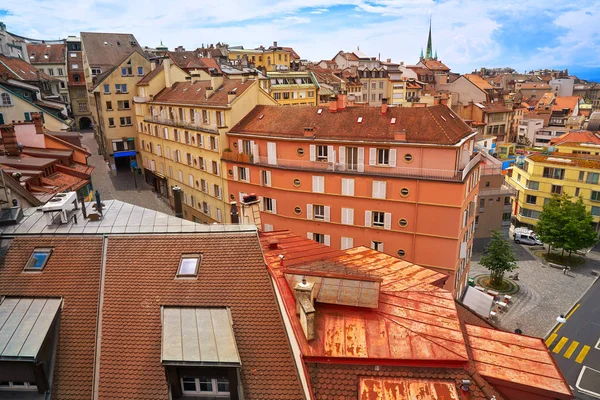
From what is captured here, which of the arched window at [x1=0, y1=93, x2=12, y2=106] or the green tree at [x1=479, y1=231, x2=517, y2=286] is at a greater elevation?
the arched window at [x1=0, y1=93, x2=12, y2=106]

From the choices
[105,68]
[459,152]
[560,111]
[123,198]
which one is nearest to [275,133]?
[459,152]

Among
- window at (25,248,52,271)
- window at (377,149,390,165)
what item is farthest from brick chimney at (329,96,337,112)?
window at (25,248,52,271)

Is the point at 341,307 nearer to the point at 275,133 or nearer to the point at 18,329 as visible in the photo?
the point at 18,329

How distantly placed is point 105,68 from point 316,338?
79428 millimetres

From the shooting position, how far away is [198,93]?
51438 mm

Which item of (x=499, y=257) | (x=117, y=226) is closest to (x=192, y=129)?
(x=117, y=226)

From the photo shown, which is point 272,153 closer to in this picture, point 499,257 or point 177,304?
point 499,257

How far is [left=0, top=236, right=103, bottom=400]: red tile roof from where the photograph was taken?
44.2ft

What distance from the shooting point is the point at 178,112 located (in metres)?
53.1

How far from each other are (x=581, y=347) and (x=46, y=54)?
4696 inches

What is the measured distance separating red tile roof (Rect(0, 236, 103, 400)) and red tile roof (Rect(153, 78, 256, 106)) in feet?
97.3

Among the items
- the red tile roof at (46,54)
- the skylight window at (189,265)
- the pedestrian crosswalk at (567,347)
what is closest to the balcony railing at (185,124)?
the skylight window at (189,265)

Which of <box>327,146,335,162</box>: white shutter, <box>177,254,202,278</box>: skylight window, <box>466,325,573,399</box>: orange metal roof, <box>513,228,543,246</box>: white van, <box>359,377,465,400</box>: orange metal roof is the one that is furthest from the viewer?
<box>513,228,543,246</box>: white van

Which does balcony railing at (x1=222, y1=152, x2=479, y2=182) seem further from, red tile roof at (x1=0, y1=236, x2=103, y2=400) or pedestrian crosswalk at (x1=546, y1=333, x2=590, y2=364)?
red tile roof at (x1=0, y1=236, x2=103, y2=400)
